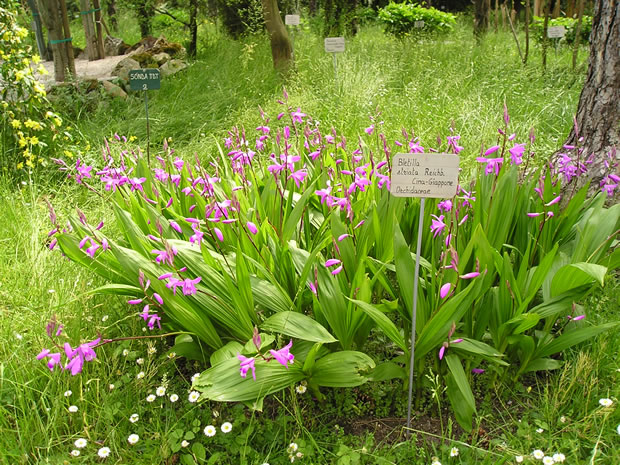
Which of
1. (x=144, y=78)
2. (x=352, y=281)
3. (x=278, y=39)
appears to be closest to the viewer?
(x=352, y=281)

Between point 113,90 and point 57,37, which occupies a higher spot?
point 57,37

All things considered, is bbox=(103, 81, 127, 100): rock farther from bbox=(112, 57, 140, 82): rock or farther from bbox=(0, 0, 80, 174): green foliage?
bbox=(0, 0, 80, 174): green foliage

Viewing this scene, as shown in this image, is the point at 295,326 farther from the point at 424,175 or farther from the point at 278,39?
the point at 278,39

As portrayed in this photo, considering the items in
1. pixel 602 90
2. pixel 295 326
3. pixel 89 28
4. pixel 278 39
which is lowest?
pixel 295 326

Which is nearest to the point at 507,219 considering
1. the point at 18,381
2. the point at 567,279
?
the point at 567,279

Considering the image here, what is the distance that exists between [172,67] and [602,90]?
5.55 meters

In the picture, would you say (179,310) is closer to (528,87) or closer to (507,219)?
(507,219)

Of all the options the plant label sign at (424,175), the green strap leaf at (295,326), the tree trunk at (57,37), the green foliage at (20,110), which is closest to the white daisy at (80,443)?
the green strap leaf at (295,326)

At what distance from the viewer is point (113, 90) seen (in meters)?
5.59

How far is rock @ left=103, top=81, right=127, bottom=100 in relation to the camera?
18.3 ft

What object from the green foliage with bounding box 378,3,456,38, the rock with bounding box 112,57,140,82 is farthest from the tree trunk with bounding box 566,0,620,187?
the green foliage with bounding box 378,3,456,38

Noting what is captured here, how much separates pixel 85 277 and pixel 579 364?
80.6 inches

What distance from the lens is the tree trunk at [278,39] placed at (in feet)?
19.5

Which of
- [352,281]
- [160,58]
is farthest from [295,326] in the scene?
[160,58]
